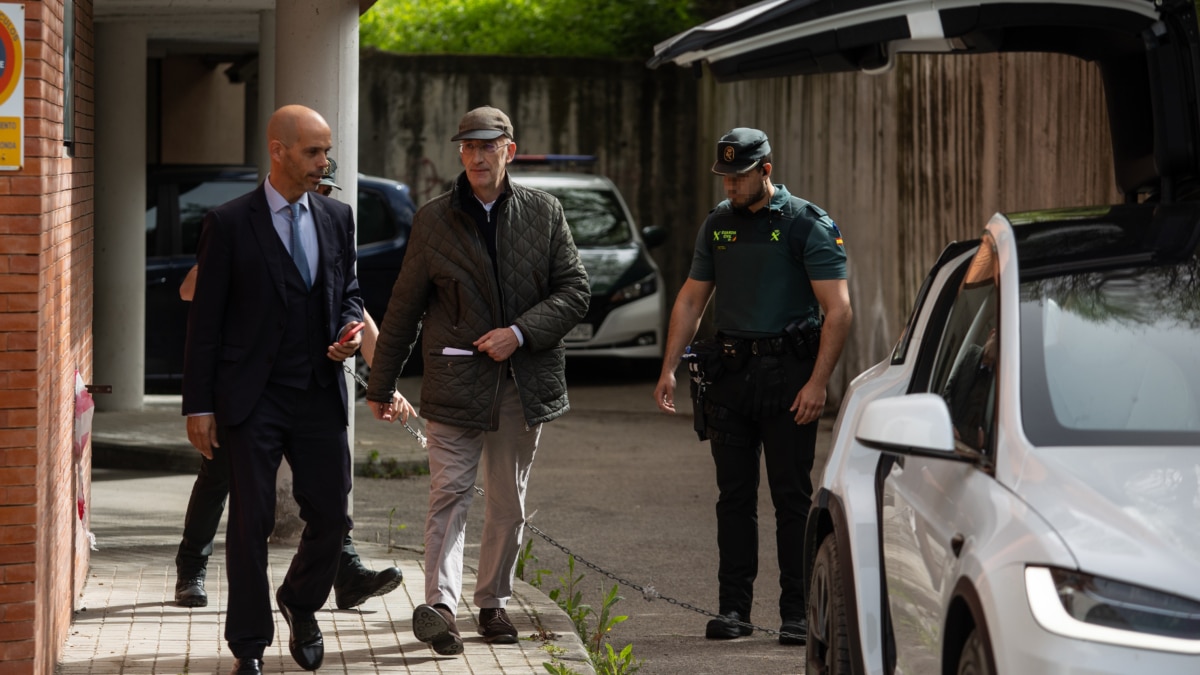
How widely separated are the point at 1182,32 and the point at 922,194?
6.47 meters

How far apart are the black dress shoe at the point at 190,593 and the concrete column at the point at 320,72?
118cm

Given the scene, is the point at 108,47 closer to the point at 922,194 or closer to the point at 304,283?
the point at 922,194

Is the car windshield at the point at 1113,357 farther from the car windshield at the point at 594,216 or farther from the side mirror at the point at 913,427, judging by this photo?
the car windshield at the point at 594,216

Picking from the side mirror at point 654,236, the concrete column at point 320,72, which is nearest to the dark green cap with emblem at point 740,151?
the concrete column at point 320,72

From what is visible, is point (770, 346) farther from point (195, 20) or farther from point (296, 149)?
point (195, 20)

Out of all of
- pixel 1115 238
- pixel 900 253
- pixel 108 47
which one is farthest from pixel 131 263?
pixel 1115 238

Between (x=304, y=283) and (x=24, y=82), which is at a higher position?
(x=24, y=82)

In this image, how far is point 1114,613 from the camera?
11.0 ft

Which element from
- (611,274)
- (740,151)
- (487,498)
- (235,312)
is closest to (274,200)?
(235,312)

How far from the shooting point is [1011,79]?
11.1 m

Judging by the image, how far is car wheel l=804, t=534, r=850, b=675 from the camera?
5.06 meters

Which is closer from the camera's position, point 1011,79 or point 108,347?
point 1011,79

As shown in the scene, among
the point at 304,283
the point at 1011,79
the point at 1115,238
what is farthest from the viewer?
the point at 1011,79

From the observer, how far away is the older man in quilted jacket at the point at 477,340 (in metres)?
6.41
